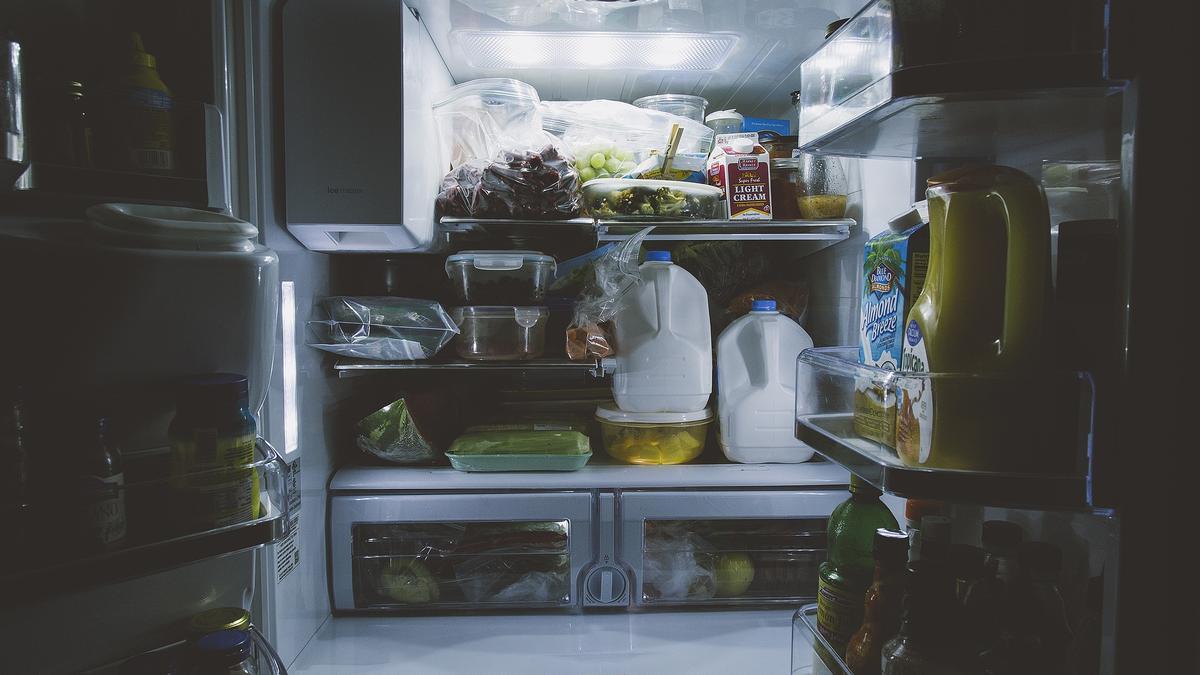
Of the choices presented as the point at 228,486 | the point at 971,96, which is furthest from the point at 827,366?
the point at 228,486

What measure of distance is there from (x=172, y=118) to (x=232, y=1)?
11.9 inches

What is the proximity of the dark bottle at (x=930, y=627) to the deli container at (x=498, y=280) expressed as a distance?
41.8 inches

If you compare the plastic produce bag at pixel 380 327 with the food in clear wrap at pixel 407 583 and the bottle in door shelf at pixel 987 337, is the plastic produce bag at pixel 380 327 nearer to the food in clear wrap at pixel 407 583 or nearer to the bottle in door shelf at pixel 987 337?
the food in clear wrap at pixel 407 583

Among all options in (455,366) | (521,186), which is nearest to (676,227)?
(521,186)

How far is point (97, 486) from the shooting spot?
2.07 ft

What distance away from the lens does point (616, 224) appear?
4.93 ft

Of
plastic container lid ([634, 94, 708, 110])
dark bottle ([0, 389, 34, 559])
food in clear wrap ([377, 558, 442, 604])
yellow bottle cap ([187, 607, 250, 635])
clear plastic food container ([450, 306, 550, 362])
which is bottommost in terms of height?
food in clear wrap ([377, 558, 442, 604])

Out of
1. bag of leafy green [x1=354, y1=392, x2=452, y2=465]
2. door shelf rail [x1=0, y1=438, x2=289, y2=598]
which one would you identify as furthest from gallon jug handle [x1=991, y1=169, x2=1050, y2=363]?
bag of leafy green [x1=354, y1=392, x2=452, y2=465]

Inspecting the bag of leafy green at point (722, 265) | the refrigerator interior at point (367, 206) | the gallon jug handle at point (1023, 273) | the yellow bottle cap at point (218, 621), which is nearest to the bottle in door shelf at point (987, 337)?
the gallon jug handle at point (1023, 273)

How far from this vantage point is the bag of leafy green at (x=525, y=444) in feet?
4.96

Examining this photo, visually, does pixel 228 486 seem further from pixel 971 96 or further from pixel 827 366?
pixel 971 96

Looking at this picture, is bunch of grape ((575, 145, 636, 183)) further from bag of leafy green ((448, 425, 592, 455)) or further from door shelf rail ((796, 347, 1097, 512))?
door shelf rail ((796, 347, 1097, 512))

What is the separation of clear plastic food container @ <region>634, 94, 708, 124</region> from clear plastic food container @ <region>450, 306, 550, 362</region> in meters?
0.64

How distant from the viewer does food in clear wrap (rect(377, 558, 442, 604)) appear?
1469mm
